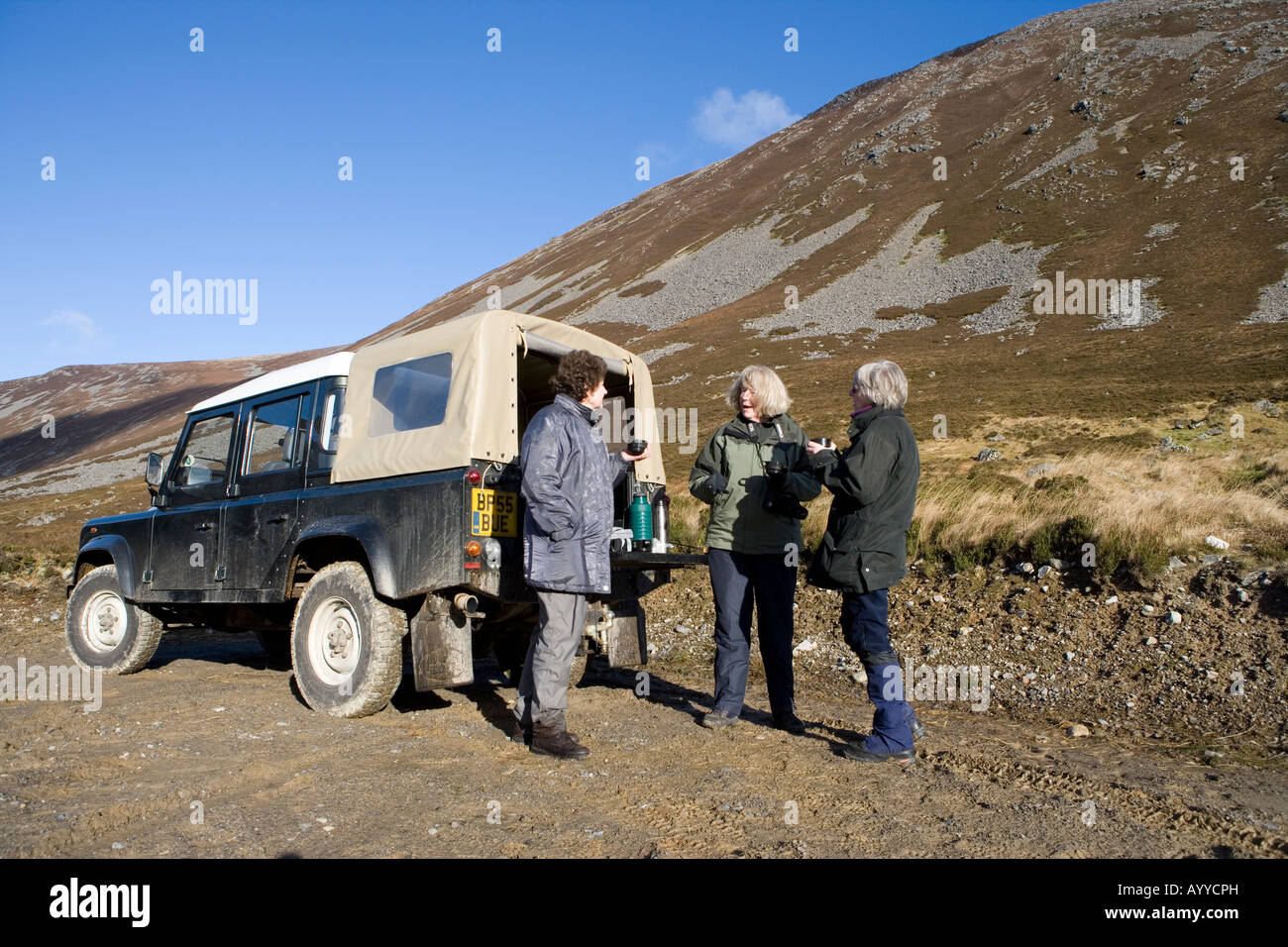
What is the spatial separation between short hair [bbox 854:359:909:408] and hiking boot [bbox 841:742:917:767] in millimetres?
1922

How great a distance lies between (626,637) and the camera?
19.7ft

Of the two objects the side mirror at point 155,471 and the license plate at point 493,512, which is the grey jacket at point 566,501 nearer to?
the license plate at point 493,512

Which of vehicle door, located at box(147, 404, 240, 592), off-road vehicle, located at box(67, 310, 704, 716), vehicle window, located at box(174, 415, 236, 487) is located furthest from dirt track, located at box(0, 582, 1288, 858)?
vehicle window, located at box(174, 415, 236, 487)

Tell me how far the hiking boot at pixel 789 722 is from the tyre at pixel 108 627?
5.49 meters

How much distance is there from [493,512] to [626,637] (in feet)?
5.16

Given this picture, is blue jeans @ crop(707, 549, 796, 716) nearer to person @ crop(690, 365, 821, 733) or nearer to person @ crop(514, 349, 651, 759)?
person @ crop(690, 365, 821, 733)

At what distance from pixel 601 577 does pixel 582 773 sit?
41.9 inches

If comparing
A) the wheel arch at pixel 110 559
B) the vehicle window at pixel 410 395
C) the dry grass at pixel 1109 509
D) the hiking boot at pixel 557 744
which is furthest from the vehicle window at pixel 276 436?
the dry grass at pixel 1109 509

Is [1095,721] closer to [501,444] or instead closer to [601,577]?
[601,577]

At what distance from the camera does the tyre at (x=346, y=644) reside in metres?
5.21

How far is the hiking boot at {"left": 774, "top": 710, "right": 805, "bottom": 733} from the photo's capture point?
5.22 metres

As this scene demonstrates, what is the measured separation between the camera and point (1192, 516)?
25.7ft

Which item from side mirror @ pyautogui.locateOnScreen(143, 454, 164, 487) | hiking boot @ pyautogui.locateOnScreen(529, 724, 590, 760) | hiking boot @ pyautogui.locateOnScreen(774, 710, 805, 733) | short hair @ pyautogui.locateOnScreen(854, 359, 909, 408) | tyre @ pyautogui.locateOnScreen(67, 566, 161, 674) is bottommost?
hiking boot @ pyautogui.locateOnScreen(774, 710, 805, 733)

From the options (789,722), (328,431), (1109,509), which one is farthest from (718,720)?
(1109,509)
